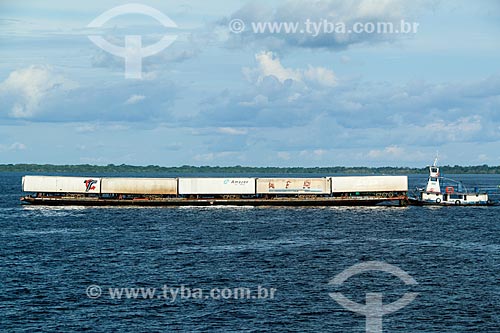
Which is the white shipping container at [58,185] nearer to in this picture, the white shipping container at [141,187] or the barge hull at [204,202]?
the barge hull at [204,202]

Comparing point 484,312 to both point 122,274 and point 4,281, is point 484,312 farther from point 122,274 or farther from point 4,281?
point 4,281

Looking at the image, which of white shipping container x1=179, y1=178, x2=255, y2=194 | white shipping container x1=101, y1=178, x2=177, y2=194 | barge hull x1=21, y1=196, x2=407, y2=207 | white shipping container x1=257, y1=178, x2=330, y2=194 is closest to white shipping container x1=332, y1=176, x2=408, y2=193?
barge hull x1=21, y1=196, x2=407, y2=207

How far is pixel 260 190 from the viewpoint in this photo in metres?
150

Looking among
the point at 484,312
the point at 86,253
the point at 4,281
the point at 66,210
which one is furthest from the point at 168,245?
the point at 66,210

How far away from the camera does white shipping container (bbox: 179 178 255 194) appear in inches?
5861

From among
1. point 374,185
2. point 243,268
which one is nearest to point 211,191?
point 374,185

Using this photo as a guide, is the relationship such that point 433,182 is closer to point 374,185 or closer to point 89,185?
point 374,185

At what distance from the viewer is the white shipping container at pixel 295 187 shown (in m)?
149

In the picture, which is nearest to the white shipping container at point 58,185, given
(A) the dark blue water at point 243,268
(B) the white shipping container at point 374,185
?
(A) the dark blue water at point 243,268

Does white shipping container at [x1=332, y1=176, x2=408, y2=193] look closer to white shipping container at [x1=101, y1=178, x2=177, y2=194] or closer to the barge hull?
the barge hull

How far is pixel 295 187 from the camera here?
491ft

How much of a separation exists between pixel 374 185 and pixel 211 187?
117ft

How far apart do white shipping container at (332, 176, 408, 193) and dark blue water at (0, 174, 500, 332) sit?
58.1 feet

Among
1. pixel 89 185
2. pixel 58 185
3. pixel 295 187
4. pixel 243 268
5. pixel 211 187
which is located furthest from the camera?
pixel 89 185
